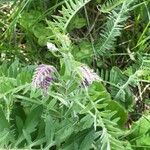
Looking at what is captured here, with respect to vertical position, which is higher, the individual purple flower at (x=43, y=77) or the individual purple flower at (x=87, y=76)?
the individual purple flower at (x=43, y=77)

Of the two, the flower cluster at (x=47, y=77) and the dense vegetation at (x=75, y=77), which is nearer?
the flower cluster at (x=47, y=77)

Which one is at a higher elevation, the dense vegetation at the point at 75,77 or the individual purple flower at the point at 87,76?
the individual purple flower at the point at 87,76

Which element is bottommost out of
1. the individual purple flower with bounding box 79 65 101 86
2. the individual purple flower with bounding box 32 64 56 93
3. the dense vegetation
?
the dense vegetation

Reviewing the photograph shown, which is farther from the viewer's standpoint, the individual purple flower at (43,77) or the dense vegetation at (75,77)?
the dense vegetation at (75,77)

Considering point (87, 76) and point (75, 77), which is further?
point (75, 77)

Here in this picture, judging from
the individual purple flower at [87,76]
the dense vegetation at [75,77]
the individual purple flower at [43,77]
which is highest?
the individual purple flower at [43,77]

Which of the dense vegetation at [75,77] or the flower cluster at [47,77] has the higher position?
the flower cluster at [47,77]

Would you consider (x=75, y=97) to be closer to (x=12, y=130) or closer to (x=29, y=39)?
(x=12, y=130)
